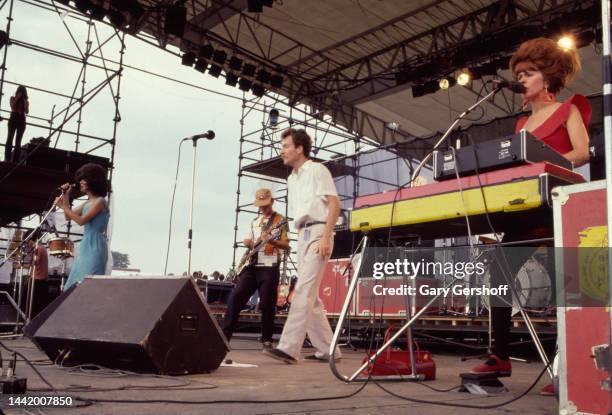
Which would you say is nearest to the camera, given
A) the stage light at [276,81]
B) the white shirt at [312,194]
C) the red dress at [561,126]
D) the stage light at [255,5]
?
the red dress at [561,126]

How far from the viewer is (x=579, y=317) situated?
2.01 metres

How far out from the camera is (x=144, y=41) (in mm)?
12312

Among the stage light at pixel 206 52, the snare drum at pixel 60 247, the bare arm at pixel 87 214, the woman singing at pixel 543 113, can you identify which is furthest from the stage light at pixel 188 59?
the woman singing at pixel 543 113

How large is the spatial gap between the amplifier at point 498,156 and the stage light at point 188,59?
978 cm

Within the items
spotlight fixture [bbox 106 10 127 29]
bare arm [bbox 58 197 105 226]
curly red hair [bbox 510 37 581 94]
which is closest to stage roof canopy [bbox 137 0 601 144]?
spotlight fixture [bbox 106 10 127 29]

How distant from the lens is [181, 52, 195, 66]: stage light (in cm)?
1159

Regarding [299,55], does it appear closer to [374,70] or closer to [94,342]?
[374,70]

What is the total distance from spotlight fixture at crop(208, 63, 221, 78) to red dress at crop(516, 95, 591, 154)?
33.1 feet

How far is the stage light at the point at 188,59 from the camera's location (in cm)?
1159

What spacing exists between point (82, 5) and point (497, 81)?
8949 mm

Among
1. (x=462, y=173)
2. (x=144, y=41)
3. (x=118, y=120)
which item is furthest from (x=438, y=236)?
(x=144, y=41)

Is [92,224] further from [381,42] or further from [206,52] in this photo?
[381,42]

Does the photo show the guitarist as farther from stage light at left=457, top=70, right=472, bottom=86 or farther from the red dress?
stage light at left=457, top=70, right=472, bottom=86

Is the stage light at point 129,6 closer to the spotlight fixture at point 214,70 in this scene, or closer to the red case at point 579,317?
the spotlight fixture at point 214,70
